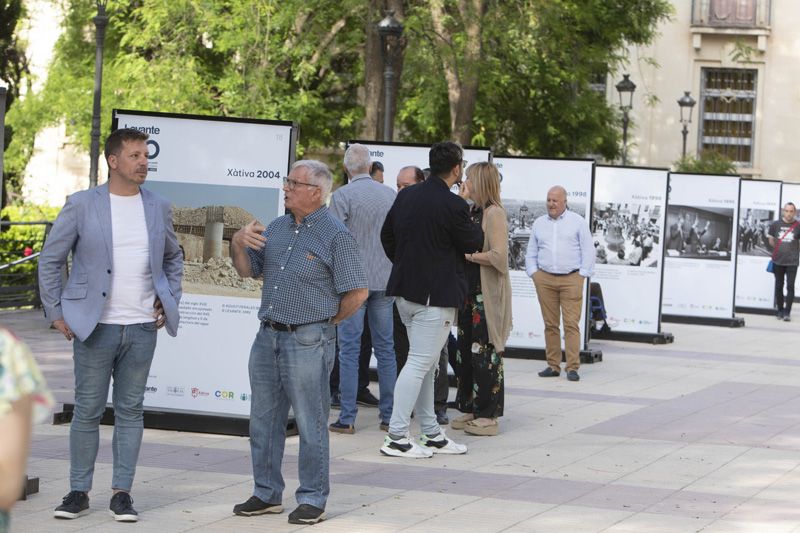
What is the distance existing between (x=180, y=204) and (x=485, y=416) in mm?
2644

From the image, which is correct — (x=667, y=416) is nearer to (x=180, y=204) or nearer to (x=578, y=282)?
(x=578, y=282)

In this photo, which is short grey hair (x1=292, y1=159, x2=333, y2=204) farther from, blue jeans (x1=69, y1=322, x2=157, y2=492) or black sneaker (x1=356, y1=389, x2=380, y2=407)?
black sneaker (x1=356, y1=389, x2=380, y2=407)

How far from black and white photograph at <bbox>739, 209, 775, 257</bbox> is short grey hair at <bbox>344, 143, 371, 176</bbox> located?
16.4 meters

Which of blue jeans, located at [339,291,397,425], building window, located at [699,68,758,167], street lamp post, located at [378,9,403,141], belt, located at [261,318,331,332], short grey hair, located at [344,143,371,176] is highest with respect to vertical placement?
building window, located at [699,68,758,167]

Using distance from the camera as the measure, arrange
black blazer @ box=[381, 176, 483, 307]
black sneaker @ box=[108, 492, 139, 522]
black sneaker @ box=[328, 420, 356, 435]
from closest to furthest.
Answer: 1. black sneaker @ box=[108, 492, 139, 522]
2. black blazer @ box=[381, 176, 483, 307]
3. black sneaker @ box=[328, 420, 356, 435]

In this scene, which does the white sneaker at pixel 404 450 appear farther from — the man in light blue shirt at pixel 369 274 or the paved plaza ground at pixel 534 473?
the man in light blue shirt at pixel 369 274

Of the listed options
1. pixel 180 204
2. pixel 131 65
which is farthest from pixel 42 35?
pixel 180 204

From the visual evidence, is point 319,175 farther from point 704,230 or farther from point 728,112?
point 728,112

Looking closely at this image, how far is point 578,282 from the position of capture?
14.0 meters

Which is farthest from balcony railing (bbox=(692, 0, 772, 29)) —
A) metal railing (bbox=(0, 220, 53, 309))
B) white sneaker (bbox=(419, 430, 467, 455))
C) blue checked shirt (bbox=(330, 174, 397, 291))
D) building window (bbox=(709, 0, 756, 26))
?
white sneaker (bbox=(419, 430, 467, 455))

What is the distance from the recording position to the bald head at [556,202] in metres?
13.8

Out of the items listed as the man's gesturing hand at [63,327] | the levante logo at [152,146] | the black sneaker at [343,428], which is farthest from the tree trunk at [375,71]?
the man's gesturing hand at [63,327]

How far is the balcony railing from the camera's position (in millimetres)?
49531

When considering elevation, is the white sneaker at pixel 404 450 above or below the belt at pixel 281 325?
below
